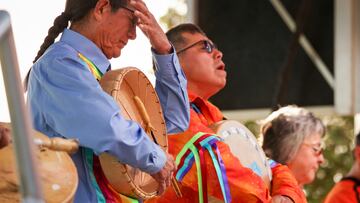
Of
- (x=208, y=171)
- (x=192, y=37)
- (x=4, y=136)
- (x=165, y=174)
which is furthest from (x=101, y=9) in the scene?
(x=192, y=37)

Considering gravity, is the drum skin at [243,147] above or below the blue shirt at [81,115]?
below

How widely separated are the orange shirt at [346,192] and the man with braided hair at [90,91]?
6.65 feet

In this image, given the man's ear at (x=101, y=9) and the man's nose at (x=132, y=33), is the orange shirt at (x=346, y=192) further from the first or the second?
the man's ear at (x=101, y=9)

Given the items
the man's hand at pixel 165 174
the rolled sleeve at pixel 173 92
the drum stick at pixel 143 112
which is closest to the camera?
the man's hand at pixel 165 174

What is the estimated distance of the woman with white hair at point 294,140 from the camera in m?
5.09

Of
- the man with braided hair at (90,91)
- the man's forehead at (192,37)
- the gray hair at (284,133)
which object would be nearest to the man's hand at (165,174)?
the man with braided hair at (90,91)

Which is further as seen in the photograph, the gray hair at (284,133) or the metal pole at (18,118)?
the gray hair at (284,133)

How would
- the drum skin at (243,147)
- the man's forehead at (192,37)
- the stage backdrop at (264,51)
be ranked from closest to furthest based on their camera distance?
the drum skin at (243,147) → the man's forehead at (192,37) → the stage backdrop at (264,51)

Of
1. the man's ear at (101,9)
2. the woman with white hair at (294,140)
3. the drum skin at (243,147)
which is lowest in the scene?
the woman with white hair at (294,140)

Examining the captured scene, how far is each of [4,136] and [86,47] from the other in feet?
1.95

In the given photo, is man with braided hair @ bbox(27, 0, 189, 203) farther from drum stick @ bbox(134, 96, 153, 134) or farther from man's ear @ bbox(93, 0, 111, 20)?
drum stick @ bbox(134, 96, 153, 134)

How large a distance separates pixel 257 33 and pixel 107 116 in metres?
3.63

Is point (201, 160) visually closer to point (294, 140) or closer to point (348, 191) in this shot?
point (294, 140)

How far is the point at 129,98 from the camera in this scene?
363 centimetres
